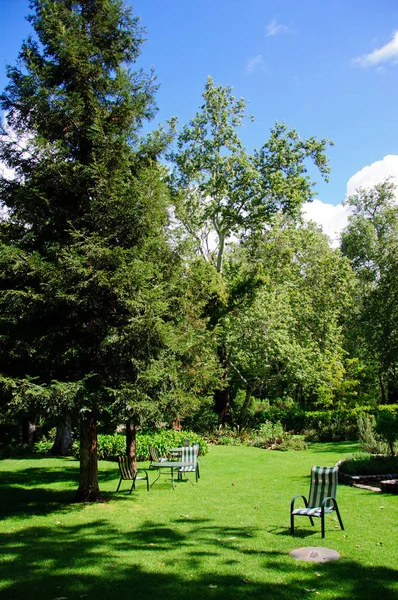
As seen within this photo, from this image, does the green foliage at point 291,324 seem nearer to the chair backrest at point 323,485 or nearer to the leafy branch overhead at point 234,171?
the leafy branch overhead at point 234,171

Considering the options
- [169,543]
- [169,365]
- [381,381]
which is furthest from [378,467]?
[381,381]

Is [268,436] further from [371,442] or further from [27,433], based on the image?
[27,433]

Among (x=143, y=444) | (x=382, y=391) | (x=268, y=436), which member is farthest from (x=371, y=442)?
(x=382, y=391)

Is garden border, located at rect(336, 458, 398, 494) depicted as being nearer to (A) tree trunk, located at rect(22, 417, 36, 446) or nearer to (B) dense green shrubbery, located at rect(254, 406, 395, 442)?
(B) dense green shrubbery, located at rect(254, 406, 395, 442)

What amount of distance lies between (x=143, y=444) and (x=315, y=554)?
40.2 ft

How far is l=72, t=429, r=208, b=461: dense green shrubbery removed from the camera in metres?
17.5

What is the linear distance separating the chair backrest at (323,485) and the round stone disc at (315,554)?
→ 118 centimetres

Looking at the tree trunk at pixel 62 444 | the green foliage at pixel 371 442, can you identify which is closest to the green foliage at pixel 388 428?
the green foliage at pixel 371 442

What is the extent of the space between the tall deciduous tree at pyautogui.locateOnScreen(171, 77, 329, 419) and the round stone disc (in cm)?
1630

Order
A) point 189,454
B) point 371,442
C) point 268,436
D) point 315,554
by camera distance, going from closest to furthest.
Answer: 1. point 315,554
2. point 189,454
3. point 371,442
4. point 268,436

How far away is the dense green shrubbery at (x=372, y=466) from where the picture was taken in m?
12.2

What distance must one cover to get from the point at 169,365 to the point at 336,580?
19.6 feet

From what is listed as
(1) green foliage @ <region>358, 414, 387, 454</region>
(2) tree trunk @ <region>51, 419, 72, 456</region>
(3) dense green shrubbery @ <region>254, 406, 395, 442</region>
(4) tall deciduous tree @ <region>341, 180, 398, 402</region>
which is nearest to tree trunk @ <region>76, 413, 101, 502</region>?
(1) green foliage @ <region>358, 414, 387, 454</region>

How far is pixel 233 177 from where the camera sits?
22.9 meters
